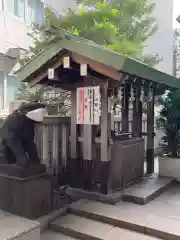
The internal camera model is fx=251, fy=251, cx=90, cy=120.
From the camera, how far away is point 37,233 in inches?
137

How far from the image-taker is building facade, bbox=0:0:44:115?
8883mm

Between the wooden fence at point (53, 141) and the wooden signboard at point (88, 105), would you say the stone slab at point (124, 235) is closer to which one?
the wooden signboard at point (88, 105)

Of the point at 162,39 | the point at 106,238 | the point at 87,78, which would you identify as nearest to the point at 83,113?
the point at 87,78

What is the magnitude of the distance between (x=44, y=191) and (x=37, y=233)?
895 millimetres

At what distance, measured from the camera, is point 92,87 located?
492 centimetres

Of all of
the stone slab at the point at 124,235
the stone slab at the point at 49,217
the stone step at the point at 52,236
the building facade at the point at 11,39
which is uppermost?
the building facade at the point at 11,39

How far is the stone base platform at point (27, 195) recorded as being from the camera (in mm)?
4035

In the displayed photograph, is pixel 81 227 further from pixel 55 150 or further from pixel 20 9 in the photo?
pixel 20 9

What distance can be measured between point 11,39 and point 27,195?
7144 mm

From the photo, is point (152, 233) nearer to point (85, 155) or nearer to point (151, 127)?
point (85, 155)

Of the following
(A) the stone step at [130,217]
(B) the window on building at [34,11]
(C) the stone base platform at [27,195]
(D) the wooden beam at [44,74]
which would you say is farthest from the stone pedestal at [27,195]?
(B) the window on building at [34,11]

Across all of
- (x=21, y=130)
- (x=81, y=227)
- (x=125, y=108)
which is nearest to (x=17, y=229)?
(x=81, y=227)

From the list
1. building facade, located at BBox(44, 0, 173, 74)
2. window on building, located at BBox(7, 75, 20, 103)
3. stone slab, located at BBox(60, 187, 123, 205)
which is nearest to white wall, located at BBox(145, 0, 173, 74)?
building facade, located at BBox(44, 0, 173, 74)

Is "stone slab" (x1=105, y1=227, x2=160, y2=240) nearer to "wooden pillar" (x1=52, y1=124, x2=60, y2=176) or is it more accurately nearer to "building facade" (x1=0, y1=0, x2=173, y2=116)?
"wooden pillar" (x1=52, y1=124, x2=60, y2=176)
